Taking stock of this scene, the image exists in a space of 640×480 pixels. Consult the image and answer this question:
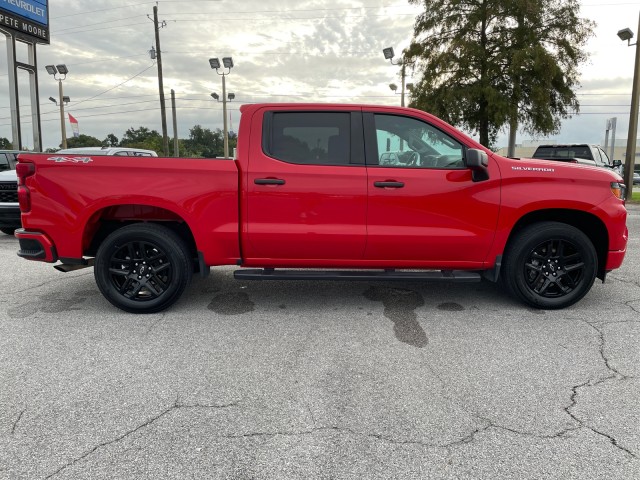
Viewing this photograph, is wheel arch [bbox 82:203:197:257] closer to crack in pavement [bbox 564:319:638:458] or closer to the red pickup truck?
the red pickup truck

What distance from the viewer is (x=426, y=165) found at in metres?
4.24

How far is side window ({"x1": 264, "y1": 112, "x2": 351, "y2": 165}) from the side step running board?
1.04m

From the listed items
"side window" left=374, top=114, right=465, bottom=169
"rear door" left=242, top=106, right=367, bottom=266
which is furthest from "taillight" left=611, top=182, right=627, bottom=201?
"rear door" left=242, top=106, right=367, bottom=266

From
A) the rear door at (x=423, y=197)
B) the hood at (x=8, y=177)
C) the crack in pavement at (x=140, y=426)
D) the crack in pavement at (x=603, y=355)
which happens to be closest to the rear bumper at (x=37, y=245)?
the crack in pavement at (x=140, y=426)

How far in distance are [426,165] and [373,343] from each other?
172cm

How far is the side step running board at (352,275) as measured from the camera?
13.9ft

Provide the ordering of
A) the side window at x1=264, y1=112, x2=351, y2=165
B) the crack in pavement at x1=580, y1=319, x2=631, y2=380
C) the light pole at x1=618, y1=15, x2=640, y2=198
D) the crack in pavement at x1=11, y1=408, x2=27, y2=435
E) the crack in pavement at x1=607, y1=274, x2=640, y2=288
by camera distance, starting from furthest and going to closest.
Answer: the light pole at x1=618, y1=15, x2=640, y2=198 → the crack in pavement at x1=607, y1=274, x2=640, y2=288 → the side window at x1=264, y1=112, x2=351, y2=165 → the crack in pavement at x1=580, y1=319, x2=631, y2=380 → the crack in pavement at x1=11, y1=408, x2=27, y2=435

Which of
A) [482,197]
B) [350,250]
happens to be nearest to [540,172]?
[482,197]

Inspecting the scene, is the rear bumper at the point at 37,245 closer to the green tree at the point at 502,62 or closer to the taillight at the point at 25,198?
the taillight at the point at 25,198

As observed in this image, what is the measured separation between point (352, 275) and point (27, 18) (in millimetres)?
29148

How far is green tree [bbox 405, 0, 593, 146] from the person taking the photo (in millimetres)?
17609

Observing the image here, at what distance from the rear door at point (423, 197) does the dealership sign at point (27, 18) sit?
1083 inches

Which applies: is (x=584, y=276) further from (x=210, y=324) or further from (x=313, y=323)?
(x=210, y=324)

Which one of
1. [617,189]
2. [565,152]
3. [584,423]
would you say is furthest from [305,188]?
[565,152]
